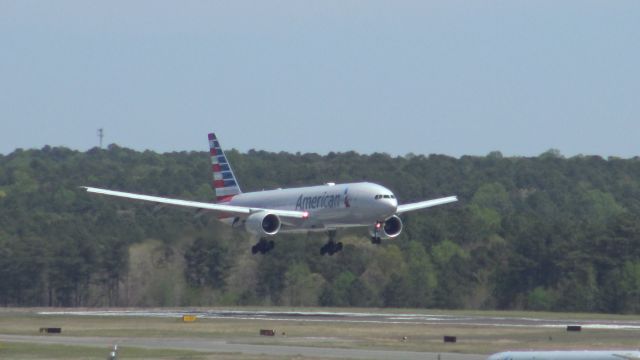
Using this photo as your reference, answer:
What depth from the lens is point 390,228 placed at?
87188 millimetres

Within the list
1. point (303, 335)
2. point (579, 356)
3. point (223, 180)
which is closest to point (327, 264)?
point (223, 180)

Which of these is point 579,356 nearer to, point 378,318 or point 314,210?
point 378,318

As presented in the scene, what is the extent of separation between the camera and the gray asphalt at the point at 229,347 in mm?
56719

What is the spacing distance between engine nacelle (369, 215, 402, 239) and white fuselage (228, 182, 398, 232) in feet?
4.40

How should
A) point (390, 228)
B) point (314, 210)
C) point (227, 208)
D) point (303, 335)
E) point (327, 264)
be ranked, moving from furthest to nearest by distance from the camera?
point (327, 264) → point (227, 208) → point (314, 210) → point (390, 228) → point (303, 335)

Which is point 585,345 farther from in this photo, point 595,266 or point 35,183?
point 35,183

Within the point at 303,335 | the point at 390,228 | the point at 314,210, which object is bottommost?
the point at 303,335

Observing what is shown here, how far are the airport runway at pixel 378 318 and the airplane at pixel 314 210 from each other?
4.05 meters

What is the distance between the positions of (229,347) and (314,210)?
2657 cm

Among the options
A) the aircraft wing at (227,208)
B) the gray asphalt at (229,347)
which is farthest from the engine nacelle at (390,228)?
the gray asphalt at (229,347)

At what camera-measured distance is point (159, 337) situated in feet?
226

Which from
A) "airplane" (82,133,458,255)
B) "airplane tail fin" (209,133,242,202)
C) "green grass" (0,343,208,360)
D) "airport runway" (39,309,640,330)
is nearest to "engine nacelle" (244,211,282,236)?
"airplane" (82,133,458,255)

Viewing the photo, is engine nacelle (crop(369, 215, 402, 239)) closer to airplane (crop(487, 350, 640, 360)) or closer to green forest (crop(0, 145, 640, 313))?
green forest (crop(0, 145, 640, 313))

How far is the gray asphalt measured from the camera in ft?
186
